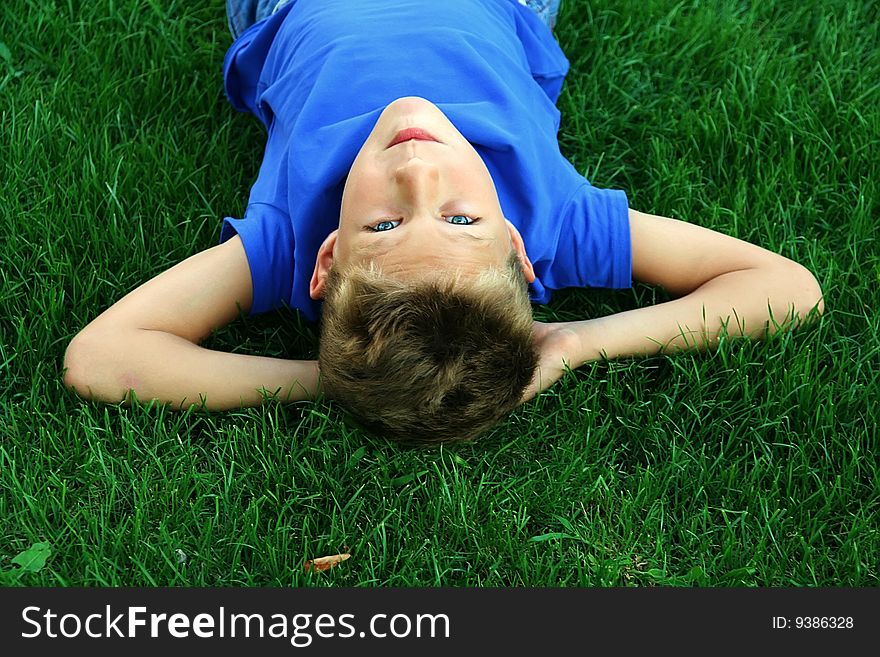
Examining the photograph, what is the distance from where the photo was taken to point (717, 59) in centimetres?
362

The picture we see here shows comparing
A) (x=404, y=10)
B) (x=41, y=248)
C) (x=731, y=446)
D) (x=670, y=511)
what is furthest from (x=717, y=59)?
(x=41, y=248)

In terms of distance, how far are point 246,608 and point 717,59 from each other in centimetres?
271

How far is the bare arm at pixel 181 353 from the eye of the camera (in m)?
2.65

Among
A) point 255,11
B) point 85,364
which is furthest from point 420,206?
point 255,11

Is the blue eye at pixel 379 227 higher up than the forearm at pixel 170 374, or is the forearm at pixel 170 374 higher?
the blue eye at pixel 379 227

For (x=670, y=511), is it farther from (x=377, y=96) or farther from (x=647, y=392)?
(x=377, y=96)

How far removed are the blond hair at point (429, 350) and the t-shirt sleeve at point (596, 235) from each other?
1.51 ft

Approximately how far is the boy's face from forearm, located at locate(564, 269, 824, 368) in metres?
0.49

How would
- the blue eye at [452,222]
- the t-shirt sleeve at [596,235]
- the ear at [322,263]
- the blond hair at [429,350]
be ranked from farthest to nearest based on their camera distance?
the t-shirt sleeve at [596,235]
the ear at [322,263]
the blue eye at [452,222]
the blond hair at [429,350]

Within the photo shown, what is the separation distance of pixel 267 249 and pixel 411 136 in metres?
0.60

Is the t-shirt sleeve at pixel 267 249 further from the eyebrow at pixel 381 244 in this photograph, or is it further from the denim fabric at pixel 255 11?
the denim fabric at pixel 255 11

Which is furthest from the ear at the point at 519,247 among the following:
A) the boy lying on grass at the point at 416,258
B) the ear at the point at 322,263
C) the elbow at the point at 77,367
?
the elbow at the point at 77,367

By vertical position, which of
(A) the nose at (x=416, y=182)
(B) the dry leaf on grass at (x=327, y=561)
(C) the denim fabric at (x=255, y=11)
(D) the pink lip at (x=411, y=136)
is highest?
(C) the denim fabric at (x=255, y=11)

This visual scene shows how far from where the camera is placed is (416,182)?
7.63ft
